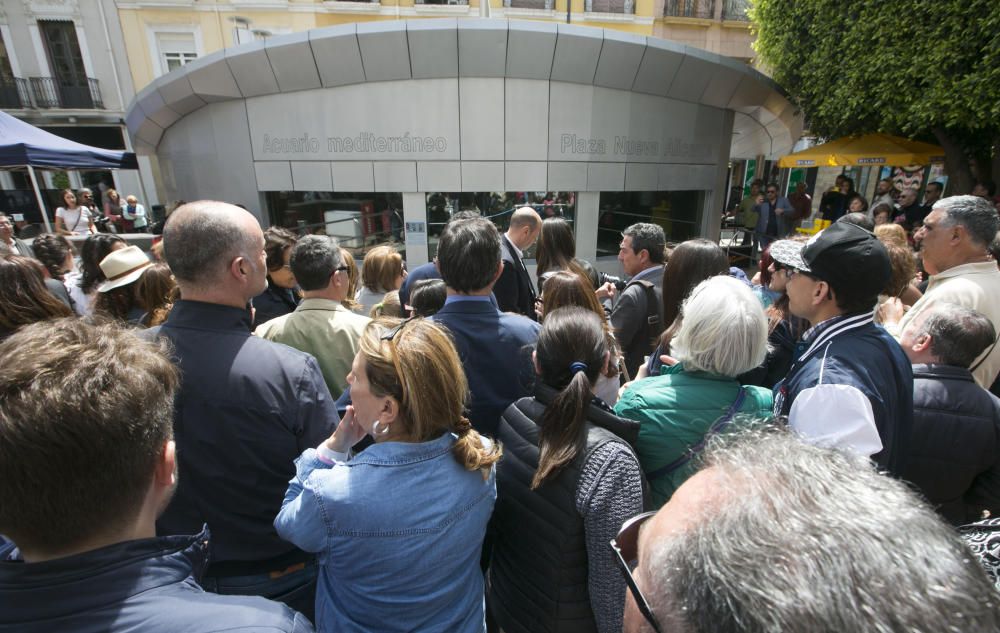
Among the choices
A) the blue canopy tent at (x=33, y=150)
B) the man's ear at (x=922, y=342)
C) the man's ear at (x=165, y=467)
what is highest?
the blue canopy tent at (x=33, y=150)

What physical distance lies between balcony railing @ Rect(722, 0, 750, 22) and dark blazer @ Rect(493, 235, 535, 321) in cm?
2381

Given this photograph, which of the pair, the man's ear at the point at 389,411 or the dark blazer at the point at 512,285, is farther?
the dark blazer at the point at 512,285

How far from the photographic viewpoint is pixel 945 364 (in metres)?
2.10

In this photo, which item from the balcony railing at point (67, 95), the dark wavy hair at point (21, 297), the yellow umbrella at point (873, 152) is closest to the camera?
the dark wavy hair at point (21, 297)

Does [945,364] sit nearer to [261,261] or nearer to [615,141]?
[261,261]

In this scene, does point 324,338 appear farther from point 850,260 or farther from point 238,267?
point 850,260

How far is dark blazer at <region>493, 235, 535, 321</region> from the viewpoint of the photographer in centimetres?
387

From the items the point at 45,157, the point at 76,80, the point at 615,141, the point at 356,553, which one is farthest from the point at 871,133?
the point at 76,80

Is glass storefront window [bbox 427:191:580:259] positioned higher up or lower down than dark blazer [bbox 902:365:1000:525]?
higher up

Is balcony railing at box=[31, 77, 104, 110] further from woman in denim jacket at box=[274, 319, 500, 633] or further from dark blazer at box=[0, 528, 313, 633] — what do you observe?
dark blazer at box=[0, 528, 313, 633]

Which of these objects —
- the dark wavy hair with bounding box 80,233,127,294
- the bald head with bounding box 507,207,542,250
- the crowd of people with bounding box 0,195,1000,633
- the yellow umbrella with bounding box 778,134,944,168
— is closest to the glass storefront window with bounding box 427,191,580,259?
the bald head with bounding box 507,207,542,250

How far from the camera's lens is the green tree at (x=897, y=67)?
7.02 metres

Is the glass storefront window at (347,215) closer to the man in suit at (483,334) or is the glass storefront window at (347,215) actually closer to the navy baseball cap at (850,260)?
the man in suit at (483,334)

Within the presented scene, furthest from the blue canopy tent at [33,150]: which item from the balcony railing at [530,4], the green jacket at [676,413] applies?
the balcony railing at [530,4]
